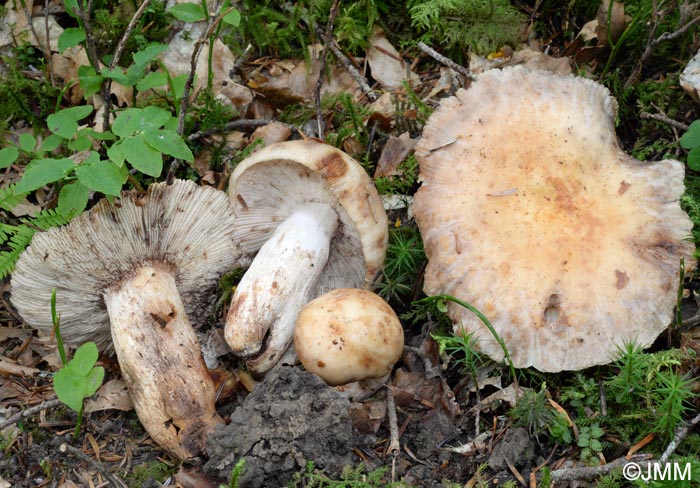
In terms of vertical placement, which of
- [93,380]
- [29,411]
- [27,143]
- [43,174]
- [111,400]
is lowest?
[111,400]

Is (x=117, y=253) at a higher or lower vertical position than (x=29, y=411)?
higher

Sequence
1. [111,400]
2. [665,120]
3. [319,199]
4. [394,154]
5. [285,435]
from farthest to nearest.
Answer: [394,154] < [665,120] < [319,199] < [111,400] < [285,435]

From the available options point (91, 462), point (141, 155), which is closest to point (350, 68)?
point (141, 155)

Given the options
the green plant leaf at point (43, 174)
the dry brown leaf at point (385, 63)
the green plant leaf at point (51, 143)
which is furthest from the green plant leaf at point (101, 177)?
the dry brown leaf at point (385, 63)

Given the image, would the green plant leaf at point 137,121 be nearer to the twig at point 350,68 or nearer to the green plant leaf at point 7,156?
the green plant leaf at point 7,156

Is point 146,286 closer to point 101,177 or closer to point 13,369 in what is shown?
point 101,177

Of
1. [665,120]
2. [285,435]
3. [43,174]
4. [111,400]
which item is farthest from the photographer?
[665,120]

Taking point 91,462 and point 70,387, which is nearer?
point 70,387

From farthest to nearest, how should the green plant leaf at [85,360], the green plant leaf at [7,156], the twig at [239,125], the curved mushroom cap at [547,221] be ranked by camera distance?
the twig at [239,125], the green plant leaf at [7,156], the curved mushroom cap at [547,221], the green plant leaf at [85,360]

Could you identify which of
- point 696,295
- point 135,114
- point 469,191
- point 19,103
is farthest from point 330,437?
point 19,103
